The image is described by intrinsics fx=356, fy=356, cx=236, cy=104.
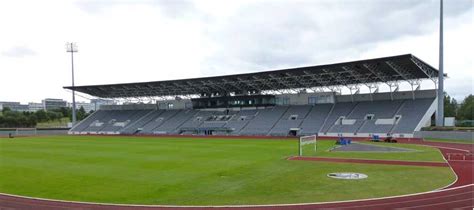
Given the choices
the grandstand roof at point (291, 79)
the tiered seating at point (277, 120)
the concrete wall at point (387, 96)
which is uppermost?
the grandstand roof at point (291, 79)

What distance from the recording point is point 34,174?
25.3m

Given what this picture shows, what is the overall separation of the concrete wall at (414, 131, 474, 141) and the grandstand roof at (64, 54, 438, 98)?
911 centimetres

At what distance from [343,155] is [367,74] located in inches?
1188

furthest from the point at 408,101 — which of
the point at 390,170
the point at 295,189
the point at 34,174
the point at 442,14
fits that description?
the point at 34,174

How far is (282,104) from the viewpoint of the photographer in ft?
262

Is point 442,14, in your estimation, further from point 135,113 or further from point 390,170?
point 135,113

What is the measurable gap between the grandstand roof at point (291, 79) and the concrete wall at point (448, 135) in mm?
9110

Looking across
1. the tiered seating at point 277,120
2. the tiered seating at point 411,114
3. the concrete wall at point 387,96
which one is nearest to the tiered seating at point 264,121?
the tiered seating at point 277,120

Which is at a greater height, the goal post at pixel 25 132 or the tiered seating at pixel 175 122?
the tiered seating at pixel 175 122

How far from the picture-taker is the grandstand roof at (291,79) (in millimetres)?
54281

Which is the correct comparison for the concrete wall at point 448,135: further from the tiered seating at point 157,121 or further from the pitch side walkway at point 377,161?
the tiered seating at point 157,121

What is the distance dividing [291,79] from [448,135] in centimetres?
2745

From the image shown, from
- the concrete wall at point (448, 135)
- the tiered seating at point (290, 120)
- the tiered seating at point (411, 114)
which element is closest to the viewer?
the concrete wall at point (448, 135)

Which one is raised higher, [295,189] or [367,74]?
[367,74]
